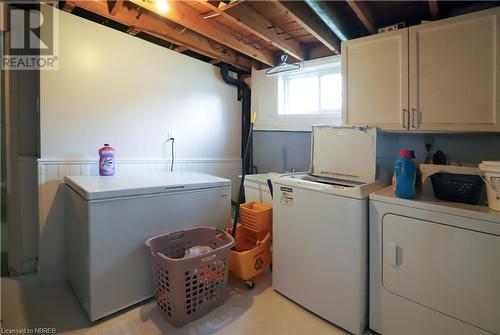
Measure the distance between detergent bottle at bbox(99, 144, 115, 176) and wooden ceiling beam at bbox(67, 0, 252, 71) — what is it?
1071mm

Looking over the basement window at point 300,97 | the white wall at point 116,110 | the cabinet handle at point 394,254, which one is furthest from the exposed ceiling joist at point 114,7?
the cabinet handle at point 394,254

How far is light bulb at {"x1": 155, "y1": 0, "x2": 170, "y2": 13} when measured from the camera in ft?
6.21

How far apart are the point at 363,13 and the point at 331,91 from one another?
38.3 inches

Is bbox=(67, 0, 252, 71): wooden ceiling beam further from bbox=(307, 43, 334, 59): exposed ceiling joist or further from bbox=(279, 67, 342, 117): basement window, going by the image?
bbox=(307, 43, 334, 59): exposed ceiling joist

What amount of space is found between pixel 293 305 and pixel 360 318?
0.49 m

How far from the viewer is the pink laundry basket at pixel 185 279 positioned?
5.37 feet

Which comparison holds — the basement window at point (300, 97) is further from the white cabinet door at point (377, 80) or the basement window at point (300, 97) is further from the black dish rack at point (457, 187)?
the black dish rack at point (457, 187)

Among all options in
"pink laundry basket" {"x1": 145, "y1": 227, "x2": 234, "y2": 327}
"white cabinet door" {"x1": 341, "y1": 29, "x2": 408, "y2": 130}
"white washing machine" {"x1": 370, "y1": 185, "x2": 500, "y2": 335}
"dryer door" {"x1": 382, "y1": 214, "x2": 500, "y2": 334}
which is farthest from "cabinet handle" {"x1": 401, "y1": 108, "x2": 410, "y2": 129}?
"pink laundry basket" {"x1": 145, "y1": 227, "x2": 234, "y2": 327}

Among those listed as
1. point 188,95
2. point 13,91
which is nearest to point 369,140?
point 188,95

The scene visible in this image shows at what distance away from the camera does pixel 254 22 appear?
7.12 feet

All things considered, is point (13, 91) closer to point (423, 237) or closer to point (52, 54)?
point (52, 54)

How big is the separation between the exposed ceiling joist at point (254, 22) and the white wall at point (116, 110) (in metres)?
0.92

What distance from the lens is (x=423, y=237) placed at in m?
1.40

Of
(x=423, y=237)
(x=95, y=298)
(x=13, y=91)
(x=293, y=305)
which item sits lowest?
(x=293, y=305)
